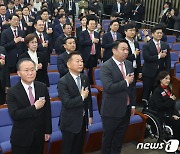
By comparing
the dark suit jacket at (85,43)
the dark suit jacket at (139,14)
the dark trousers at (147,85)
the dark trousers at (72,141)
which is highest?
the dark suit jacket at (139,14)

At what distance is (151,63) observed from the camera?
455 centimetres

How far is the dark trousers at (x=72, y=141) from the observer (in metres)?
2.76

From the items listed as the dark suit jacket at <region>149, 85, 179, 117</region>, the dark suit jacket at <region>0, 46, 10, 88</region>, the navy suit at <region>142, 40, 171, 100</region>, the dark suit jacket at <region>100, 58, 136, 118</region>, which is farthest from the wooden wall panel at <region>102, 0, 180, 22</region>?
the dark suit jacket at <region>100, 58, 136, 118</region>

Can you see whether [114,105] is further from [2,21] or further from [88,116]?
[2,21]

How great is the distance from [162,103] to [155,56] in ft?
3.18

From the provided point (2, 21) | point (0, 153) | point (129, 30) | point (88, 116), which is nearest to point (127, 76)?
point (88, 116)

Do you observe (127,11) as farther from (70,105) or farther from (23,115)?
(23,115)

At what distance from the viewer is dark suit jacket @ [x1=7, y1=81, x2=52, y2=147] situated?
7.77 feet

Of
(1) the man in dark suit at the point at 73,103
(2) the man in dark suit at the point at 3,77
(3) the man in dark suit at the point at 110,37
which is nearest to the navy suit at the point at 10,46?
(2) the man in dark suit at the point at 3,77

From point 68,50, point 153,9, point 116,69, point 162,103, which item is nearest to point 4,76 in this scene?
point 68,50

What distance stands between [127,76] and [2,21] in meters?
4.62

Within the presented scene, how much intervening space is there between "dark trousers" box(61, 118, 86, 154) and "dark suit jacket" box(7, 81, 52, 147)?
35 cm

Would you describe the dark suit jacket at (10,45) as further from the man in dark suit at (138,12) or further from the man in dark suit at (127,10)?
the man in dark suit at (127,10)

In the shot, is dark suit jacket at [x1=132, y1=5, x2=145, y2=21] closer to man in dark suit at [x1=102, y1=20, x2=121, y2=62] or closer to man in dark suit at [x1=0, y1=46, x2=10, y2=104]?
man in dark suit at [x1=102, y1=20, x2=121, y2=62]
